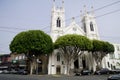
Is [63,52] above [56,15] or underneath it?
underneath

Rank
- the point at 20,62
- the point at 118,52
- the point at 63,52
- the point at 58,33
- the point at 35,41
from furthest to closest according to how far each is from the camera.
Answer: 1. the point at 118,52
2. the point at 20,62
3. the point at 58,33
4. the point at 63,52
5. the point at 35,41

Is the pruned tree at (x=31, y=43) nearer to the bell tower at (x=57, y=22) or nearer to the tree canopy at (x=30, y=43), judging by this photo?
the tree canopy at (x=30, y=43)

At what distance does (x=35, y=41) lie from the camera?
45.5 metres

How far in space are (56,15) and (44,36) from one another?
12.9 m

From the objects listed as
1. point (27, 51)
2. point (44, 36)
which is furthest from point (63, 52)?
point (27, 51)

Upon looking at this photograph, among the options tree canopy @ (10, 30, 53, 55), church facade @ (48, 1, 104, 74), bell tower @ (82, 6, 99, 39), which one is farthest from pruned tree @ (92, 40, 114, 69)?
tree canopy @ (10, 30, 53, 55)

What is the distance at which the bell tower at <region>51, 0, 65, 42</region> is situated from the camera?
183ft

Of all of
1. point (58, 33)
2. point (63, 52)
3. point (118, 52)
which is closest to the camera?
point (63, 52)

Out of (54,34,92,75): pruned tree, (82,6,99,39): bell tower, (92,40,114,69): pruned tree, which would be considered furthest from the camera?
(82,6,99,39): bell tower

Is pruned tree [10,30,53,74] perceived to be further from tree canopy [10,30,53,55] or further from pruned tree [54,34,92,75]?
pruned tree [54,34,92,75]

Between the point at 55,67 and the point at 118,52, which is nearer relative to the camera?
the point at 55,67

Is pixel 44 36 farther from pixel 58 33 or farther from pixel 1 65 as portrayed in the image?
pixel 1 65

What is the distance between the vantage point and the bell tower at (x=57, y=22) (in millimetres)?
55719

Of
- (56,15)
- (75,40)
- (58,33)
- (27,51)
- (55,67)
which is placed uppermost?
(56,15)
